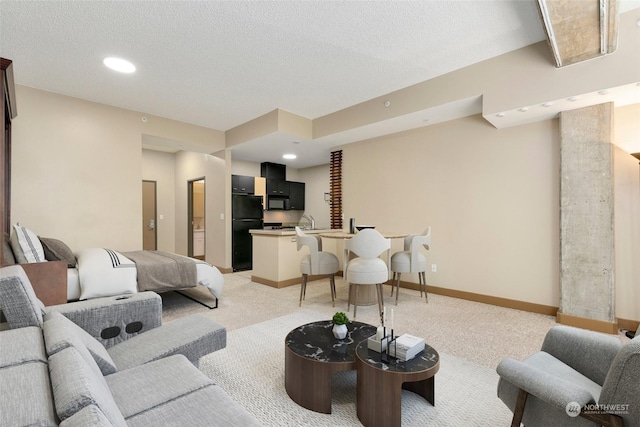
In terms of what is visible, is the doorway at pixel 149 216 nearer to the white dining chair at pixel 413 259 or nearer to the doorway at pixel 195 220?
the doorway at pixel 195 220

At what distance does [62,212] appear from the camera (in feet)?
13.6

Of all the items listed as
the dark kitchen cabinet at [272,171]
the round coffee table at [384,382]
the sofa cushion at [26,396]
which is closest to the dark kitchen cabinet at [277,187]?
the dark kitchen cabinet at [272,171]

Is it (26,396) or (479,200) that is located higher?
(479,200)

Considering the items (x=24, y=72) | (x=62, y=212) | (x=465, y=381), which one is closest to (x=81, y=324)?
(x=465, y=381)

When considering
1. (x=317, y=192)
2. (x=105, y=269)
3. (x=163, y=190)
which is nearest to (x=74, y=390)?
(x=105, y=269)

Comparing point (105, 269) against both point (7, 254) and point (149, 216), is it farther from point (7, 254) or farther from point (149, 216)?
point (149, 216)

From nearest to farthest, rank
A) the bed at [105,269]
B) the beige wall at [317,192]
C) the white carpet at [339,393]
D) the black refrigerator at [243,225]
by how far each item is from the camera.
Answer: the white carpet at [339,393]
the bed at [105,269]
the black refrigerator at [243,225]
the beige wall at [317,192]

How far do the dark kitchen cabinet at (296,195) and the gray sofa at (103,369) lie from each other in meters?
5.71

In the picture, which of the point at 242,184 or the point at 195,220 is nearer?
the point at 242,184

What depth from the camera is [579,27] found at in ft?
7.98

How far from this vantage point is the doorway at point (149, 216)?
7.44m

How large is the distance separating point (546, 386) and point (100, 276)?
12.5 ft

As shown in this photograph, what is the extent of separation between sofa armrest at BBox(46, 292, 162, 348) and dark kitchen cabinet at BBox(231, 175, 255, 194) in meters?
4.39

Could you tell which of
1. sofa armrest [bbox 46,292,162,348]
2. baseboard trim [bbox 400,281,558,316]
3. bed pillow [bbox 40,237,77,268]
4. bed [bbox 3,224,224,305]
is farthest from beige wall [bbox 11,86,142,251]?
baseboard trim [bbox 400,281,558,316]
